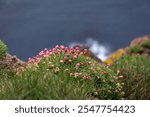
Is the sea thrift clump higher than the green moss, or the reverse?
the green moss

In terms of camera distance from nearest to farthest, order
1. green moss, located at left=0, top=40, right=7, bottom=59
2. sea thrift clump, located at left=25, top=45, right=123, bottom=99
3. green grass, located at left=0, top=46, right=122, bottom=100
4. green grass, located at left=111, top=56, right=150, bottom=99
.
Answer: green grass, located at left=0, top=46, right=122, bottom=100 → sea thrift clump, located at left=25, top=45, right=123, bottom=99 → green grass, located at left=111, top=56, right=150, bottom=99 → green moss, located at left=0, top=40, right=7, bottom=59

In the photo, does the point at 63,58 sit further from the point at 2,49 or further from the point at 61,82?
the point at 2,49

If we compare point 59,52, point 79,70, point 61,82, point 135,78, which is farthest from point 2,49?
point 61,82

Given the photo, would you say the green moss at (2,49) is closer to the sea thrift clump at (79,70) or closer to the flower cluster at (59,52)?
the flower cluster at (59,52)

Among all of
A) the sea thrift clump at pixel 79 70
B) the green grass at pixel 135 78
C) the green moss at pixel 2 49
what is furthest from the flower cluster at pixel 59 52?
the green grass at pixel 135 78

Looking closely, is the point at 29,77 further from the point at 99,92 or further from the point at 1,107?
the point at 99,92

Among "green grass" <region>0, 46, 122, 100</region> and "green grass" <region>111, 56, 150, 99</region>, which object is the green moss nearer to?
"green grass" <region>0, 46, 122, 100</region>

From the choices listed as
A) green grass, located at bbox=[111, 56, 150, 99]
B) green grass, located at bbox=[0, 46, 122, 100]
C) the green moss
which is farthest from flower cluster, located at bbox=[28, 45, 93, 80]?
green grass, located at bbox=[111, 56, 150, 99]
